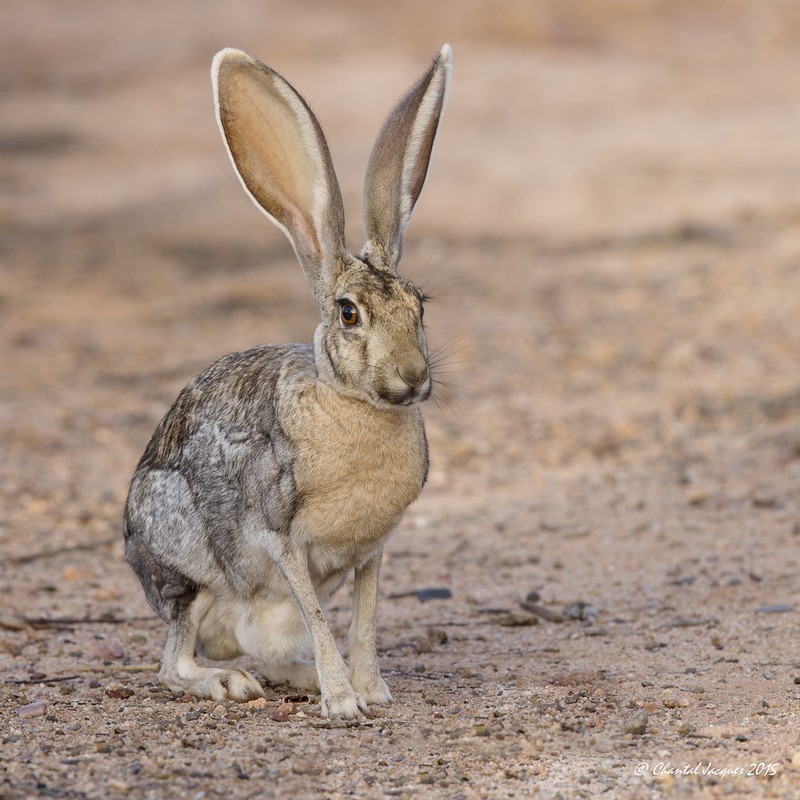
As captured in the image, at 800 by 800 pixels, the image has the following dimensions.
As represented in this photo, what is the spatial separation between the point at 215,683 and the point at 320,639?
1.89ft

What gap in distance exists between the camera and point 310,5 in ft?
91.1

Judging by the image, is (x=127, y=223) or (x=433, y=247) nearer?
(x=433, y=247)

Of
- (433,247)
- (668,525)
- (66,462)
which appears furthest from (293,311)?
(668,525)

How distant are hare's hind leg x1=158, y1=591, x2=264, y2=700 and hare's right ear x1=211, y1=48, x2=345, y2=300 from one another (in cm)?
135

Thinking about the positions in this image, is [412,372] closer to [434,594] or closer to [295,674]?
[295,674]

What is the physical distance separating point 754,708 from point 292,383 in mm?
2030

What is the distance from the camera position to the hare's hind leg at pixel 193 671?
5129 millimetres

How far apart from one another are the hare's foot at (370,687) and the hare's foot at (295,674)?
338 millimetres

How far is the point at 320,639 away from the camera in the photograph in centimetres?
480

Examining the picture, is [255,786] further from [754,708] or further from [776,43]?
[776,43]

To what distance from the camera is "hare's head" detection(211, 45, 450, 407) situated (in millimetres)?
4824

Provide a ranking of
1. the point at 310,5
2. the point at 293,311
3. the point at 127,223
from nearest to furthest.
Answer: the point at 293,311, the point at 127,223, the point at 310,5

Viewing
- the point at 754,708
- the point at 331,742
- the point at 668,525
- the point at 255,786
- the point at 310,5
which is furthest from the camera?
the point at 310,5

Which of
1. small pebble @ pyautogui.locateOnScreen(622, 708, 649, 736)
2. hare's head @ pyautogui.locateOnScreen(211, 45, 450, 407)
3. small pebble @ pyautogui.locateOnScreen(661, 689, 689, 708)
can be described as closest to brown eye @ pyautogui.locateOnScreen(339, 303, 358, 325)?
hare's head @ pyautogui.locateOnScreen(211, 45, 450, 407)
